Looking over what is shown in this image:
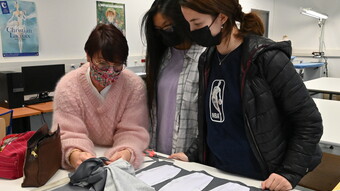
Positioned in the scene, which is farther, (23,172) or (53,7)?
(53,7)

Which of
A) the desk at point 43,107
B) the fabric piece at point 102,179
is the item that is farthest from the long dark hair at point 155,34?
the desk at point 43,107

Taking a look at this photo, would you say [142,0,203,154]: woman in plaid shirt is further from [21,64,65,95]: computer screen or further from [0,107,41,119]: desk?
[21,64,65,95]: computer screen

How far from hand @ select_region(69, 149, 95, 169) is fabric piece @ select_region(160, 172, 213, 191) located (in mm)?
343

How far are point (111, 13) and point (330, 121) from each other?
3.32 meters

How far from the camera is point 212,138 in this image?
3.85 ft

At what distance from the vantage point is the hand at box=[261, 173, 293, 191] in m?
1.00

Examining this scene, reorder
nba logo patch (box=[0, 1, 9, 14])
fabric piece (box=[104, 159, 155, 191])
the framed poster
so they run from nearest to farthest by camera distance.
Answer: fabric piece (box=[104, 159, 155, 191]) < nba logo patch (box=[0, 1, 9, 14]) < the framed poster

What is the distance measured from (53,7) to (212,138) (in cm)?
339

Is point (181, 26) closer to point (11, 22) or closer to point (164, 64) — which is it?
point (164, 64)

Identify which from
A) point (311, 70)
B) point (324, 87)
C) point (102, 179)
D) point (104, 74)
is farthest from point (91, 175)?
point (311, 70)

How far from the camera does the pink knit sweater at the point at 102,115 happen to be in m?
1.21

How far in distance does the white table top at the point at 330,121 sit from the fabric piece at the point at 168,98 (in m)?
1.10

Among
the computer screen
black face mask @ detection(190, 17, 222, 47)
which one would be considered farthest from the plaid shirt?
the computer screen

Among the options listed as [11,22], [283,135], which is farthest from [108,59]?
[11,22]
